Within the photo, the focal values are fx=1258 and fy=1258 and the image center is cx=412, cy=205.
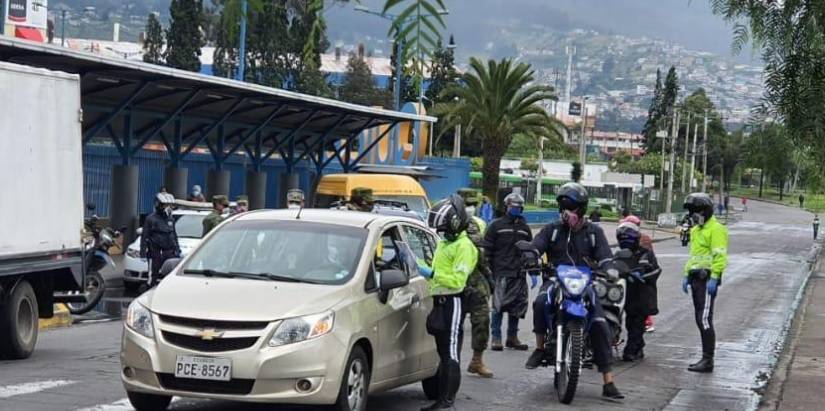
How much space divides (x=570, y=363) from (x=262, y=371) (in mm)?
3668

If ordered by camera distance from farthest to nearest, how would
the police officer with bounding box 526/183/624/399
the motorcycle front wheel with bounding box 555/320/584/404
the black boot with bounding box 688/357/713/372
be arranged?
the black boot with bounding box 688/357/713/372 → the police officer with bounding box 526/183/624/399 → the motorcycle front wheel with bounding box 555/320/584/404

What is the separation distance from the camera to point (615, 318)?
1348 cm

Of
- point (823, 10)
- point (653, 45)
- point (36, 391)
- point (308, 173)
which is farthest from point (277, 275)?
point (308, 173)

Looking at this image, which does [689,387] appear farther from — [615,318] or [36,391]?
[36,391]

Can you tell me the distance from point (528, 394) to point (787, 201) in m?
142

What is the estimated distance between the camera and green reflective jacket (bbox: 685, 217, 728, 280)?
45.5 ft

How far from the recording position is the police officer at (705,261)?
1389 centimetres

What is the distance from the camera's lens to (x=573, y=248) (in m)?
12.0

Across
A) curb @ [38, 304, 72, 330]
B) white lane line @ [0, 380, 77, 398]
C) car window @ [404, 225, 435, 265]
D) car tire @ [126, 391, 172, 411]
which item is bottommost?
curb @ [38, 304, 72, 330]

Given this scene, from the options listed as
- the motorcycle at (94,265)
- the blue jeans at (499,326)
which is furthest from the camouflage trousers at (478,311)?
the motorcycle at (94,265)

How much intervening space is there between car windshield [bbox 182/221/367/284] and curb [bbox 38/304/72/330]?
8221mm

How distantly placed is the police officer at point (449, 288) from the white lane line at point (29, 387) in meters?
3.19

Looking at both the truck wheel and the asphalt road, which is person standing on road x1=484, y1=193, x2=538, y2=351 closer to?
the asphalt road

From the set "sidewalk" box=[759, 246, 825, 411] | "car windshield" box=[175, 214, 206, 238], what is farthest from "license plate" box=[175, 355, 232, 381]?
"car windshield" box=[175, 214, 206, 238]
